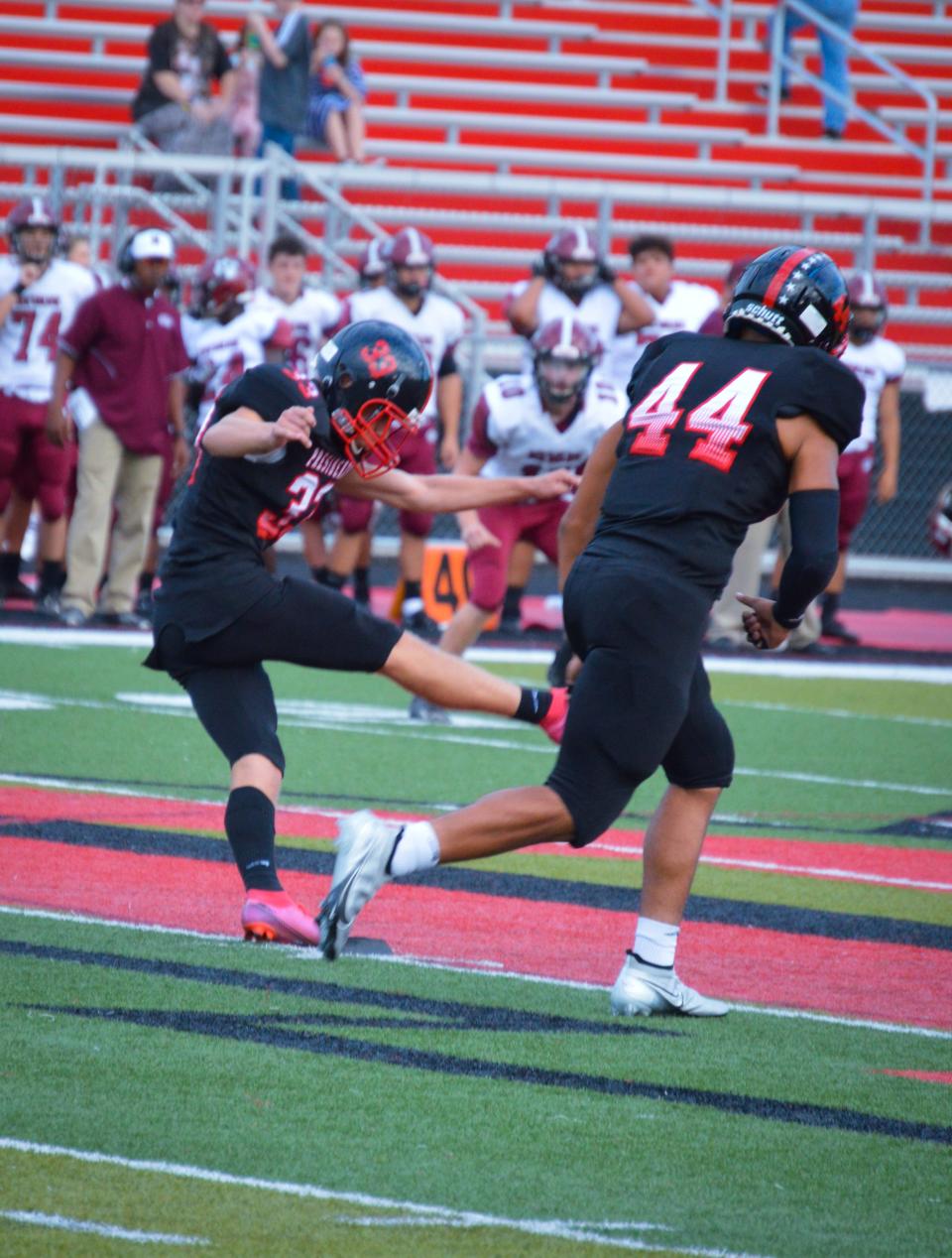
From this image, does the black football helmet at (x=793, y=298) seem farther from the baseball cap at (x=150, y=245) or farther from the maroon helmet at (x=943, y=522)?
the maroon helmet at (x=943, y=522)

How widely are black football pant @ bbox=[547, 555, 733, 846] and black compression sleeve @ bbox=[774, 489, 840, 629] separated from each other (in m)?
0.20

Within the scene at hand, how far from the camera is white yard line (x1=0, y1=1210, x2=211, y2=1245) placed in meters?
3.15

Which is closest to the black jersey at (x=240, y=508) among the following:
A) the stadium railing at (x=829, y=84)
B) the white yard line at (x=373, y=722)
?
the white yard line at (x=373, y=722)

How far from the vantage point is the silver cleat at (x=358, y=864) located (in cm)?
448

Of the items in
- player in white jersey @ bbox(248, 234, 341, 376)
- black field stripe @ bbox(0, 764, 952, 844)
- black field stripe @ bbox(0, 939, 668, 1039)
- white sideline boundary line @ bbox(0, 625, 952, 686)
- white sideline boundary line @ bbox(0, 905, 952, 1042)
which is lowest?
white sideline boundary line @ bbox(0, 625, 952, 686)

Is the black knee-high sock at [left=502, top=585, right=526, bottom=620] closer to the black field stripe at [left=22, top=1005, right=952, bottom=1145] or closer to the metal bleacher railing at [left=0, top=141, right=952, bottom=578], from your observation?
the metal bleacher railing at [left=0, top=141, right=952, bottom=578]

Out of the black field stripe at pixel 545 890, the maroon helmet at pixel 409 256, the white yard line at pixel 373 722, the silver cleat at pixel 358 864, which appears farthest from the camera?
the maroon helmet at pixel 409 256

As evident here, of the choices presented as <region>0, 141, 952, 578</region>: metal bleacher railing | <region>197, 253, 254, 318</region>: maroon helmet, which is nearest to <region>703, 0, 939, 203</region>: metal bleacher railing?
<region>0, 141, 952, 578</region>: metal bleacher railing

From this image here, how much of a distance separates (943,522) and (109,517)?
6706 millimetres

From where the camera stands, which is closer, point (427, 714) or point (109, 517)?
point (427, 714)

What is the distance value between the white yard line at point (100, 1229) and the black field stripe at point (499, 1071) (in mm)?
1057

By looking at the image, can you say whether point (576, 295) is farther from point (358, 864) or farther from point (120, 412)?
point (358, 864)

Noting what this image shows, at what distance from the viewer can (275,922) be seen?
518 centimetres

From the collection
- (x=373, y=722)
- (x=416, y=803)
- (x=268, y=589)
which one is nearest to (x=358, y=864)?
(x=268, y=589)
